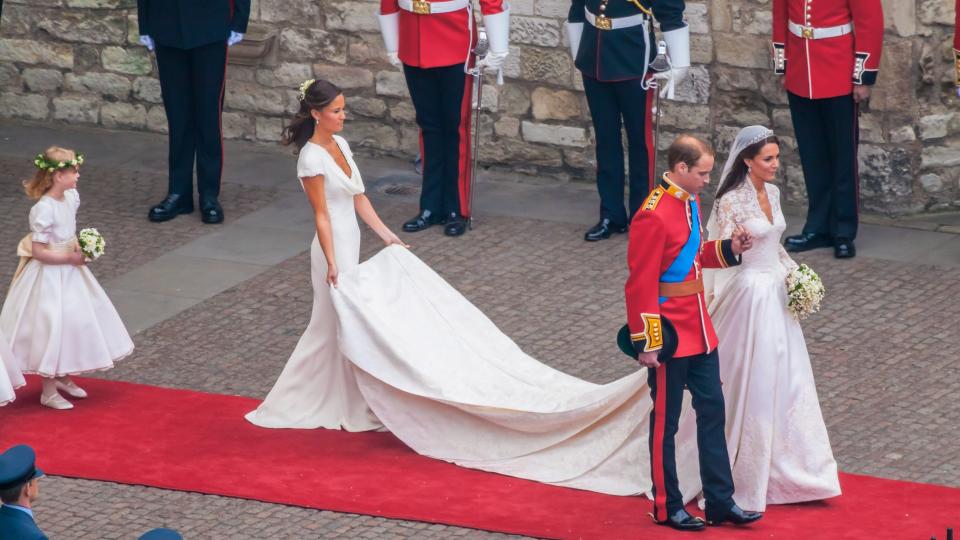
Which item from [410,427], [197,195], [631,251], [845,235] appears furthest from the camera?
[197,195]

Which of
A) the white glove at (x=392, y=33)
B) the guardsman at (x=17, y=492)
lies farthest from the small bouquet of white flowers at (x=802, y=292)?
the white glove at (x=392, y=33)

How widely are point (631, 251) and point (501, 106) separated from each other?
5.20 meters

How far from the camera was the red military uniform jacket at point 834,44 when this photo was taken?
10188 millimetres

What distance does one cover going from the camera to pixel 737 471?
24.1 ft

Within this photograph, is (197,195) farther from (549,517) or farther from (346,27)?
(549,517)

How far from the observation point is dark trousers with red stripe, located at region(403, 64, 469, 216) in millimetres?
11125

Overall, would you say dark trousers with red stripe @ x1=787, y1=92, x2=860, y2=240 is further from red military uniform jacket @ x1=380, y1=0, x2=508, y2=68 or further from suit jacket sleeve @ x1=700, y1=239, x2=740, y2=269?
suit jacket sleeve @ x1=700, y1=239, x2=740, y2=269

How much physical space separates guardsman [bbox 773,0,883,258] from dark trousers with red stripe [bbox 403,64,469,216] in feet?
6.16

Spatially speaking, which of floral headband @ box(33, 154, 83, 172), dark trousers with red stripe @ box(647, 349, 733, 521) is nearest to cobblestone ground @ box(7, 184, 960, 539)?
dark trousers with red stripe @ box(647, 349, 733, 521)

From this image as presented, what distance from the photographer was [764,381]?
7.27m

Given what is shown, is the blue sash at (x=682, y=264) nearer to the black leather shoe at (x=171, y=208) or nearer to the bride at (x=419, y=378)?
the bride at (x=419, y=378)

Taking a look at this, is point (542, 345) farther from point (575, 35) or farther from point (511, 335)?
point (575, 35)

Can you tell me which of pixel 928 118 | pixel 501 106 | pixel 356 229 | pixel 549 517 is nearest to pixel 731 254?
pixel 549 517

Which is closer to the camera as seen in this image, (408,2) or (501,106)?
(408,2)
